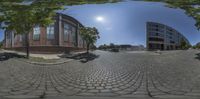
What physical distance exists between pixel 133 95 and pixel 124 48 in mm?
471

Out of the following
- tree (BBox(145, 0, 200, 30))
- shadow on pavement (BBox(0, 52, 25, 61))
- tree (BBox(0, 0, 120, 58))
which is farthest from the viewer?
shadow on pavement (BBox(0, 52, 25, 61))

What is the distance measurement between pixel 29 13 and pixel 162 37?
4.45ft

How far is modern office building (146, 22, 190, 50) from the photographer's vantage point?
343 cm

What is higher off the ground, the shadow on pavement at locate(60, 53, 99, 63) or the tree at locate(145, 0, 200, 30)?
the tree at locate(145, 0, 200, 30)

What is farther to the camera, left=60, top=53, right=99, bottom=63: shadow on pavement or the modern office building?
left=60, top=53, right=99, bottom=63: shadow on pavement

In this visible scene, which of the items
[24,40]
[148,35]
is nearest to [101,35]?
[148,35]

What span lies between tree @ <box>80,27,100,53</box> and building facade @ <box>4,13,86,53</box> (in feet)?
0.14

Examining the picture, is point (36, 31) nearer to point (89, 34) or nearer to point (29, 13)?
point (29, 13)

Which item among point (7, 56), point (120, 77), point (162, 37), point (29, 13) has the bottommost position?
point (120, 77)

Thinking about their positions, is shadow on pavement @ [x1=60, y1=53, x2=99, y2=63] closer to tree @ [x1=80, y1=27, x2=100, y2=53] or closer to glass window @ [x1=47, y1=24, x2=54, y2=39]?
tree @ [x1=80, y1=27, x2=100, y2=53]

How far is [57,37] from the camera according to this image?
11.3 feet

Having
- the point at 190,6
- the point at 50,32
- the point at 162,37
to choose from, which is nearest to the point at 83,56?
the point at 50,32

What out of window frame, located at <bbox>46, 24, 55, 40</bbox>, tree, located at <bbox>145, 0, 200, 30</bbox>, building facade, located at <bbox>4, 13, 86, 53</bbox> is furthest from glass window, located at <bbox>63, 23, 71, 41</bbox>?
tree, located at <bbox>145, 0, 200, 30</bbox>

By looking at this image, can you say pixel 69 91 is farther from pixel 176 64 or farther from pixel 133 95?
pixel 176 64
